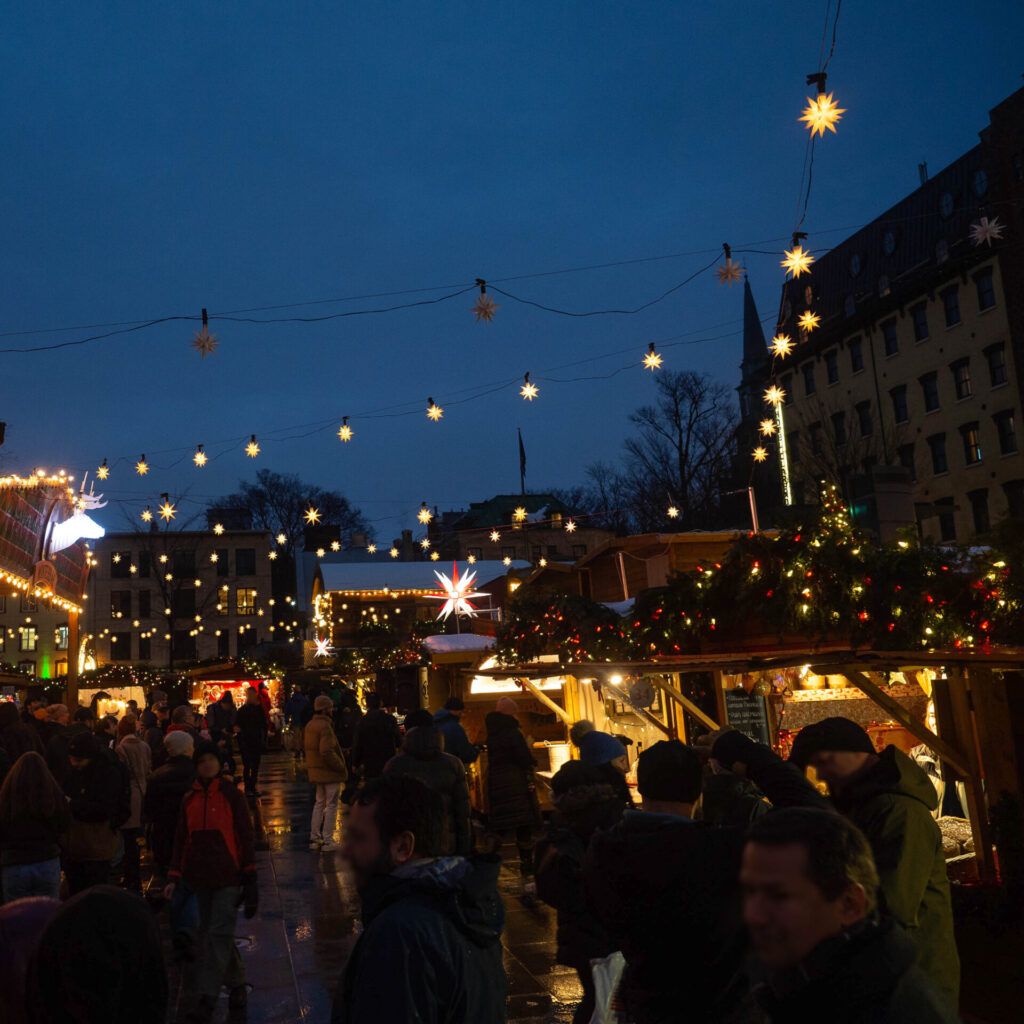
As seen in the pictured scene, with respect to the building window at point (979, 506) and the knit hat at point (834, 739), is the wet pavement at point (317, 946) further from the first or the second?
the building window at point (979, 506)

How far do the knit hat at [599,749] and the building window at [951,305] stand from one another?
1536 inches

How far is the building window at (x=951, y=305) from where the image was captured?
39.4 metres

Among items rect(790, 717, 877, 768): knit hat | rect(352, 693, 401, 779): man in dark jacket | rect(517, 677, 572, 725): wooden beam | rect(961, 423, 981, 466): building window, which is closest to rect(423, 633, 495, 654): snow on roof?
rect(517, 677, 572, 725): wooden beam

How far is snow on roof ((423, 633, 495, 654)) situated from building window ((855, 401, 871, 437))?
3072cm

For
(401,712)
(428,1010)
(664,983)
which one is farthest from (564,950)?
(401,712)

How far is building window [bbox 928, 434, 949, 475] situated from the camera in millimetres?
39781

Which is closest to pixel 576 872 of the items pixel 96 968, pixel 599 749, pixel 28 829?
pixel 599 749

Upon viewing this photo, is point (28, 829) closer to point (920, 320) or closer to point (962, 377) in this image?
point (962, 377)

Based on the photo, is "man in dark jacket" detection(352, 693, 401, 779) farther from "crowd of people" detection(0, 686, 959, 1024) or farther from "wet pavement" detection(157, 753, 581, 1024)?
"crowd of people" detection(0, 686, 959, 1024)

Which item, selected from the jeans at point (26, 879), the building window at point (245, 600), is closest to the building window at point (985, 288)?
the jeans at point (26, 879)

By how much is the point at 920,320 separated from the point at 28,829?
42.2 metres

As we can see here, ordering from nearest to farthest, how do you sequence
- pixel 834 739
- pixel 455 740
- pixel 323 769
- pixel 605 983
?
pixel 834 739 → pixel 605 983 → pixel 455 740 → pixel 323 769

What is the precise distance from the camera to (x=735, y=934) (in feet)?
9.24

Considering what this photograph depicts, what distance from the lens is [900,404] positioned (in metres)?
42.2
